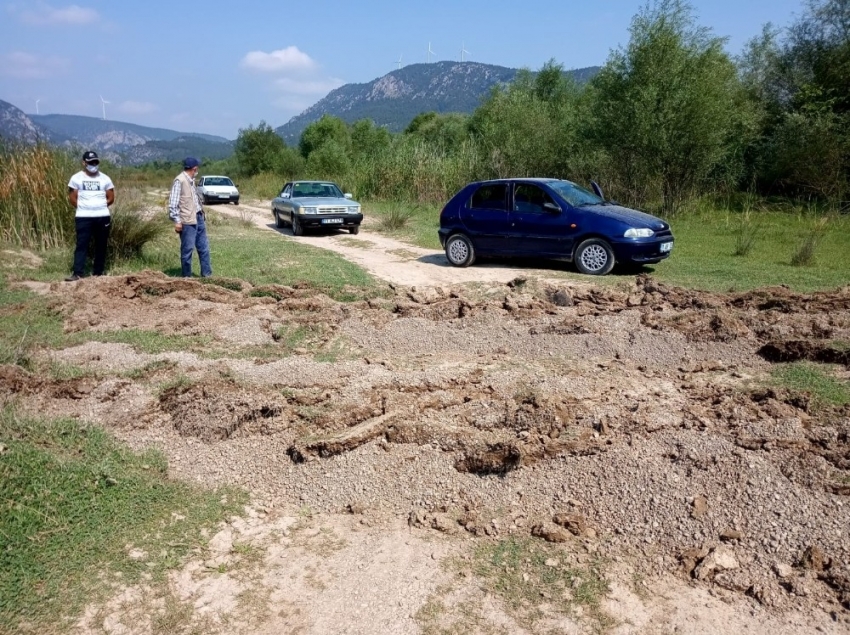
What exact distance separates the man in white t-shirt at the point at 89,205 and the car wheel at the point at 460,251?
5875 mm

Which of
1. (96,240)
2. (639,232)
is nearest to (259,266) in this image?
(96,240)

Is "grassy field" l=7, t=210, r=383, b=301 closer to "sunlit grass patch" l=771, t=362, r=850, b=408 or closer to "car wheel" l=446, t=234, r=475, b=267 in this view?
"car wheel" l=446, t=234, r=475, b=267

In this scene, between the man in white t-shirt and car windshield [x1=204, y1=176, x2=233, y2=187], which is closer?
the man in white t-shirt

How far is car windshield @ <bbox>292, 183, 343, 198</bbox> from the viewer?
20.3m

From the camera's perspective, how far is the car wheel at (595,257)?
1149 centimetres

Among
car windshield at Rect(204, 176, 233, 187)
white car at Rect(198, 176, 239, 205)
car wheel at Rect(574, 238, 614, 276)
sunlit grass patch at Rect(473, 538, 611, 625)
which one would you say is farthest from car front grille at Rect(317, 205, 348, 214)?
car windshield at Rect(204, 176, 233, 187)

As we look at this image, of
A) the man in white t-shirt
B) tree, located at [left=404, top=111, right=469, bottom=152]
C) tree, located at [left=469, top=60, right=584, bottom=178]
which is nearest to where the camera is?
the man in white t-shirt

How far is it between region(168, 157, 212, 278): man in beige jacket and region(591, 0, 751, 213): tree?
48.6 ft

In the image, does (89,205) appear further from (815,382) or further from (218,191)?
(218,191)

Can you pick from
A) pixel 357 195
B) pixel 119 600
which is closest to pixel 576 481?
pixel 119 600

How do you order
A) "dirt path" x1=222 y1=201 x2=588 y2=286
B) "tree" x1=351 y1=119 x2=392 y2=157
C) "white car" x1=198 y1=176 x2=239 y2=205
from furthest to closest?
"tree" x1=351 y1=119 x2=392 y2=157, "white car" x1=198 y1=176 x2=239 y2=205, "dirt path" x1=222 y1=201 x2=588 y2=286

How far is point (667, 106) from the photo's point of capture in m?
20.4

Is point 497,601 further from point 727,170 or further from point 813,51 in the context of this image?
point 813,51

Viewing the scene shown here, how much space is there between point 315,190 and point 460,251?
29.3 feet
